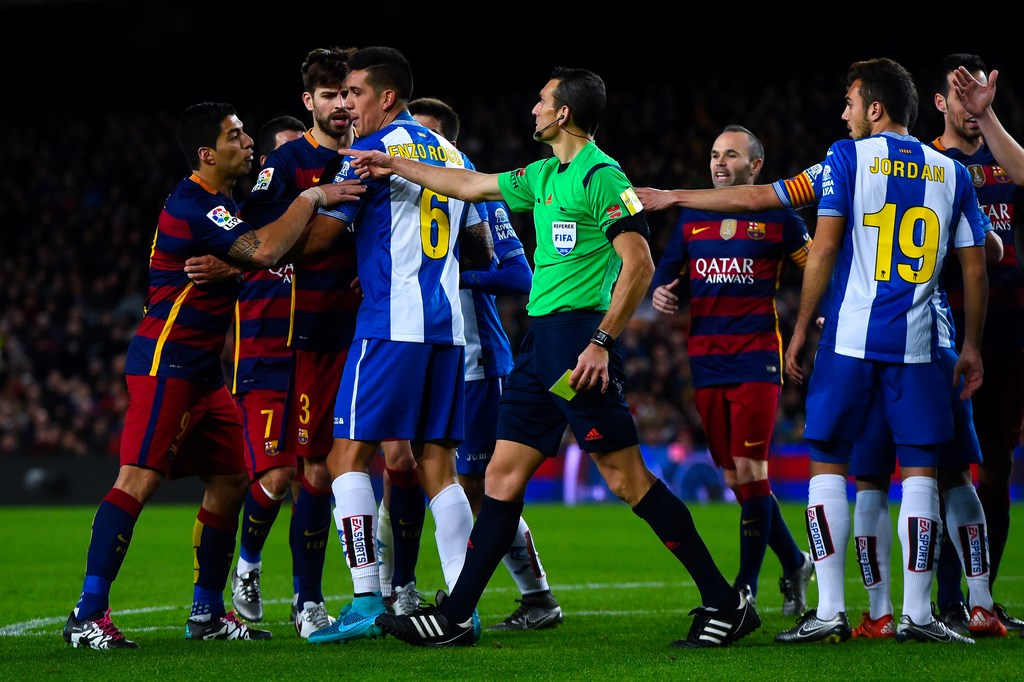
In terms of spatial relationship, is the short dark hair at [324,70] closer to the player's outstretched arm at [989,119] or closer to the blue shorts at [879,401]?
the blue shorts at [879,401]

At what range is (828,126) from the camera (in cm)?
2356

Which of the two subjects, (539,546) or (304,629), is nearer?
(304,629)

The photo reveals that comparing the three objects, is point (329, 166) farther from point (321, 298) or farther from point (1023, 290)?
point (1023, 290)

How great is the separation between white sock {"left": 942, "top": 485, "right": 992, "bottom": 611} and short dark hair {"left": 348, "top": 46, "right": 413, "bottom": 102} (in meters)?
3.22

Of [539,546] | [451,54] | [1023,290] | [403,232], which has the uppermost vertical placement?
[451,54]

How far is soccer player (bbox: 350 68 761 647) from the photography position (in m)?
5.07

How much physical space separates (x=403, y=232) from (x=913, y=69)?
71.9 ft

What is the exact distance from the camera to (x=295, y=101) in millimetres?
28172

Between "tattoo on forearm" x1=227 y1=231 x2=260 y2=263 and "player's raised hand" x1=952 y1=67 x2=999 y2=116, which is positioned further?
"player's raised hand" x1=952 y1=67 x2=999 y2=116

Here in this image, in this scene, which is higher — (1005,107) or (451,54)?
(451,54)

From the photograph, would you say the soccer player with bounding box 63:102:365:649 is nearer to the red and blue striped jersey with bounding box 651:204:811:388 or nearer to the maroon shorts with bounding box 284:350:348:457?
the maroon shorts with bounding box 284:350:348:457

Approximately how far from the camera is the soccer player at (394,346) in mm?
5375

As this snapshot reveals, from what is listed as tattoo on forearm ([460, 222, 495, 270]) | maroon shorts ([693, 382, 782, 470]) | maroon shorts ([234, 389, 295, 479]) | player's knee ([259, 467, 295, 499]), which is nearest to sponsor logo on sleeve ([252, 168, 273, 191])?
tattoo on forearm ([460, 222, 495, 270])

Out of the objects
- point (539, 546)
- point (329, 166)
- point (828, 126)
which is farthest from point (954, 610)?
point (828, 126)
